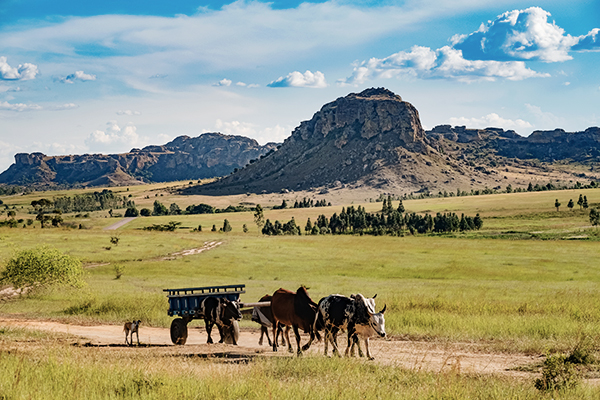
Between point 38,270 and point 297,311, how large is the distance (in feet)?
69.6

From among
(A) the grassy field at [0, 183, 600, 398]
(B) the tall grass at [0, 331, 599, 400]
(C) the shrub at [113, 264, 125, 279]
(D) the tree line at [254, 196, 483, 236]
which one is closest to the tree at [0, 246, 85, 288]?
(A) the grassy field at [0, 183, 600, 398]

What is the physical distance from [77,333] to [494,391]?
17.1 metres

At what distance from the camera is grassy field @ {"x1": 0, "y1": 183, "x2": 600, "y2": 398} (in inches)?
413

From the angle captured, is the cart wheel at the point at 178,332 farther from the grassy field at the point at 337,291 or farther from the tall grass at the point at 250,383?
the tall grass at the point at 250,383

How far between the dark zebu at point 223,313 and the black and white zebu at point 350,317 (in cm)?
383

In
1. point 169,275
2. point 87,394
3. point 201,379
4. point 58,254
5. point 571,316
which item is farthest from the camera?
point 169,275

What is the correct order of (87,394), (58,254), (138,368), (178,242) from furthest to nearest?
(178,242), (58,254), (138,368), (87,394)

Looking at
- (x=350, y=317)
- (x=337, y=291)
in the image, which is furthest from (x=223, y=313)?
(x=337, y=291)

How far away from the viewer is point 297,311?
15078 millimetres

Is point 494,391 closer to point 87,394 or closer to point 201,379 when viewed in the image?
point 201,379

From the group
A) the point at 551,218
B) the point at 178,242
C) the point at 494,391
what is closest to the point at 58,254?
the point at 494,391

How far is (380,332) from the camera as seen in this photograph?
13469 millimetres

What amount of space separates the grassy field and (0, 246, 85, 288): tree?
1477 mm

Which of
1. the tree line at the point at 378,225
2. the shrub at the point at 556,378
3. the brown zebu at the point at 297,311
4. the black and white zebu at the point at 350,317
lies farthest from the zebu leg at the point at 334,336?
the tree line at the point at 378,225
